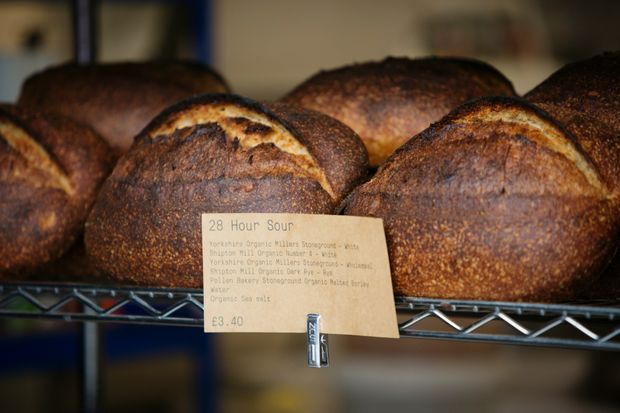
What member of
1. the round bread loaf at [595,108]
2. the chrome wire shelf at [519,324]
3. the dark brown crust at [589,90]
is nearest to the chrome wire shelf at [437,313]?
the chrome wire shelf at [519,324]

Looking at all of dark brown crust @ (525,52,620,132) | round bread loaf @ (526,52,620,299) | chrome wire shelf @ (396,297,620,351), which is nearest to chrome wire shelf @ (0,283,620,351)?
chrome wire shelf @ (396,297,620,351)

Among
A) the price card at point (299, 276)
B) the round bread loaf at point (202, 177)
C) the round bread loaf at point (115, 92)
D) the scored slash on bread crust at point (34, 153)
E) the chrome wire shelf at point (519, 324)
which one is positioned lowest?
the chrome wire shelf at point (519, 324)

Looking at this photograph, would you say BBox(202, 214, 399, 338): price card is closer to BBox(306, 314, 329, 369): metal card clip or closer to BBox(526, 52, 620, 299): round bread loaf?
BBox(306, 314, 329, 369): metal card clip

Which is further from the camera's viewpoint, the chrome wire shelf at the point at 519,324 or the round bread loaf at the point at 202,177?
the round bread loaf at the point at 202,177

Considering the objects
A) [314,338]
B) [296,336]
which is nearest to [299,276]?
[314,338]

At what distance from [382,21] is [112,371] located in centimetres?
231

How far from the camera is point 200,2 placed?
3273mm

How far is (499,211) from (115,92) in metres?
0.84

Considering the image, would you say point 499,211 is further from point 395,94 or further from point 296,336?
point 296,336

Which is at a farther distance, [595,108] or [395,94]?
[395,94]

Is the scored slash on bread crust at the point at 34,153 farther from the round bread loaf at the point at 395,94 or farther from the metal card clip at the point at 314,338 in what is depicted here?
the metal card clip at the point at 314,338

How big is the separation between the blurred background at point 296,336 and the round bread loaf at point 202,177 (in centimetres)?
145

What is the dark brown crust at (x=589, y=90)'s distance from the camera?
1.14 meters

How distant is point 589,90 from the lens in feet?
3.87
